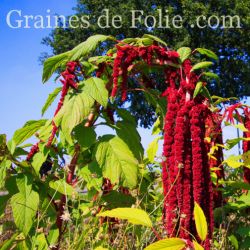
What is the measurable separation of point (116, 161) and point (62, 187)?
0.34 m

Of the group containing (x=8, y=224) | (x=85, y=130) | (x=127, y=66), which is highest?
(x=127, y=66)

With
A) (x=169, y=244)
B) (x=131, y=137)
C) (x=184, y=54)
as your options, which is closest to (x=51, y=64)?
(x=131, y=137)

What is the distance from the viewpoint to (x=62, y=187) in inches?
95.8

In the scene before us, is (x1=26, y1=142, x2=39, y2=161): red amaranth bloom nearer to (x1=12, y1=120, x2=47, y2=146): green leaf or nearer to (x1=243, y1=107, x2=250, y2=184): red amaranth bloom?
(x1=12, y1=120, x2=47, y2=146): green leaf

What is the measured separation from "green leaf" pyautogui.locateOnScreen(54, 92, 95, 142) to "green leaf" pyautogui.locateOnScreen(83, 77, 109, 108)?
0.12 feet

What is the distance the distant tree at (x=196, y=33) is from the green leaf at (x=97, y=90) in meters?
28.4

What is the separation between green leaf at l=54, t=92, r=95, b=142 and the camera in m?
A: 2.19

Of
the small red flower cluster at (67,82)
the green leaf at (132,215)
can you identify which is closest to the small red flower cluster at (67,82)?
the small red flower cluster at (67,82)

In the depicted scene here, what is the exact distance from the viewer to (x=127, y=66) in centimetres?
229

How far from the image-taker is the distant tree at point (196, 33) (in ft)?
102

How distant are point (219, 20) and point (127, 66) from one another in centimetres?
3025

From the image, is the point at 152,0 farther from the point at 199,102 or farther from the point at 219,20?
the point at 199,102


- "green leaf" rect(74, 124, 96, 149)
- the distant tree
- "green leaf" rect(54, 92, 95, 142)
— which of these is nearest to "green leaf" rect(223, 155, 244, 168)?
"green leaf" rect(74, 124, 96, 149)

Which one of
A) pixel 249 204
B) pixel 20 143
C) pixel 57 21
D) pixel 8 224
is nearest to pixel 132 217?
pixel 20 143
